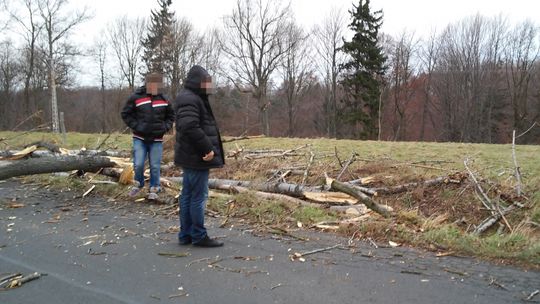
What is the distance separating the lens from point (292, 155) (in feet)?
34.6

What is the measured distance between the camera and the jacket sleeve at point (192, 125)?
15.0 feet

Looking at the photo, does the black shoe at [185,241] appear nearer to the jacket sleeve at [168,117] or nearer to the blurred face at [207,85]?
the blurred face at [207,85]

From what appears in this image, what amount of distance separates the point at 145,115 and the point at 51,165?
8.08ft

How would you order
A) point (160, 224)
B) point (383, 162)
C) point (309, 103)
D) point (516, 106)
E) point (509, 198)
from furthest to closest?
point (309, 103), point (516, 106), point (383, 162), point (509, 198), point (160, 224)

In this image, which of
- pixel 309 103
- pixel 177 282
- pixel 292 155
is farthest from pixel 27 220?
pixel 309 103

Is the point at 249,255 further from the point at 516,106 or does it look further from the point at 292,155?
the point at 516,106

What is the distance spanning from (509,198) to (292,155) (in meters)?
4.97

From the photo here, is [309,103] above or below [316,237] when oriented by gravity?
above

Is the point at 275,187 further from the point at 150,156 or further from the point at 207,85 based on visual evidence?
the point at 207,85

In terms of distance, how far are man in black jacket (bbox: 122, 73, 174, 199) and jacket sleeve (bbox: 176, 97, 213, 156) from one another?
2.69 m

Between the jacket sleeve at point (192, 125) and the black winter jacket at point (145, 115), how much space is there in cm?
270

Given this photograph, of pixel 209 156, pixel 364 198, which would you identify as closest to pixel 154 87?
pixel 209 156

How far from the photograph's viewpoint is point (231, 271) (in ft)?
13.5

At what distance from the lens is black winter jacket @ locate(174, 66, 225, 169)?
459cm
